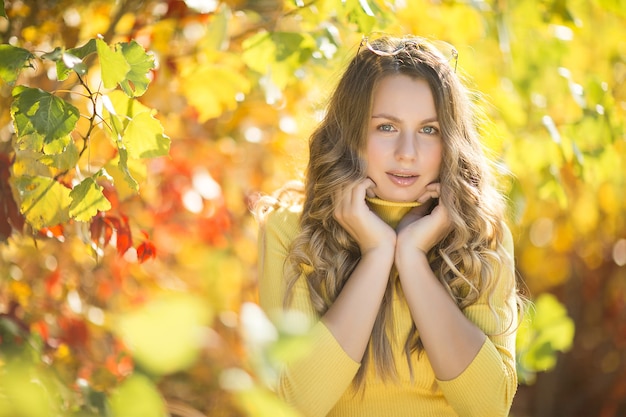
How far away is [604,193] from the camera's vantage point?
3.69 metres

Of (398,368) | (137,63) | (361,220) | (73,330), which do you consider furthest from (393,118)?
(73,330)

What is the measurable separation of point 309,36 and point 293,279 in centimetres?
65

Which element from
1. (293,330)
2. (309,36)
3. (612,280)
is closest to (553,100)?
(309,36)

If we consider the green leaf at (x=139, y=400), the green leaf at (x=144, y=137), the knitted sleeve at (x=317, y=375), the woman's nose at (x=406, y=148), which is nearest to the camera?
the green leaf at (x=139, y=400)

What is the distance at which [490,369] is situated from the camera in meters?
1.75

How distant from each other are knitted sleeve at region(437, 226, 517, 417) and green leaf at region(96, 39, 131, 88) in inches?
39.1

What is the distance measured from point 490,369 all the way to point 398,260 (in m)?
0.32

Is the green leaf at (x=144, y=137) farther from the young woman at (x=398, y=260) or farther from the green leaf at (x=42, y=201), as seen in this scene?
the young woman at (x=398, y=260)

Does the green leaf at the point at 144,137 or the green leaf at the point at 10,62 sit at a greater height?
the green leaf at the point at 10,62

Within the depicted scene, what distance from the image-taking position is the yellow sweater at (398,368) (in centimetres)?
171

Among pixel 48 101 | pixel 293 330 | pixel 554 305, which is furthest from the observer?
pixel 554 305

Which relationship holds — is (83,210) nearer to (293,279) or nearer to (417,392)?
(293,279)

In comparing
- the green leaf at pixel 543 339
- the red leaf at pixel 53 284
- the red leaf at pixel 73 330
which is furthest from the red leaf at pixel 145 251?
Result: the green leaf at pixel 543 339

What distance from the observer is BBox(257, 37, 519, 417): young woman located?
1741 millimetres
